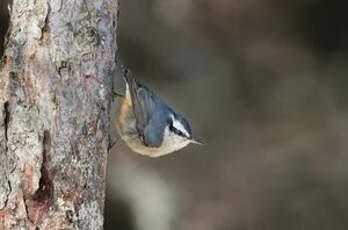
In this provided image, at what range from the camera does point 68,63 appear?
9.89ft

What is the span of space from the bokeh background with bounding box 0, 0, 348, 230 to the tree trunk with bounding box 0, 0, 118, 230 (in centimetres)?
314

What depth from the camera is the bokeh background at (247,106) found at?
6.32 m

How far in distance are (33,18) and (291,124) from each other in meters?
3.69

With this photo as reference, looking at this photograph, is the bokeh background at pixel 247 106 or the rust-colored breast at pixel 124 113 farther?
the bokeh background at pixel 247 106

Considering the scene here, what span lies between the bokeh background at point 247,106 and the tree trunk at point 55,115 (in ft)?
10.3

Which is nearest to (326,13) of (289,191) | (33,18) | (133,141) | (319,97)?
(319,97)

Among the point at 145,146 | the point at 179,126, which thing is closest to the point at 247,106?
the point at 179,126

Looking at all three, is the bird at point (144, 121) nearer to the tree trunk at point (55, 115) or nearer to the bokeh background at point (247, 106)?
the tree trunk at point (55, 115)

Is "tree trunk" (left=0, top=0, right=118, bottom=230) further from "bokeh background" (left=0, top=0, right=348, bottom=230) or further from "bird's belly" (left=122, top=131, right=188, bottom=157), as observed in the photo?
"bokeh background" (left=0, top=0, right=348, bottom=230)

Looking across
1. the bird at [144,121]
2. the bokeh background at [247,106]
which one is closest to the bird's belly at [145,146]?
the bird at [144,121]

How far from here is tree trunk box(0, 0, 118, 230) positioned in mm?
2824

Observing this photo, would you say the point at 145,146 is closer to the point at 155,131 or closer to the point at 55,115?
the point at 155,131

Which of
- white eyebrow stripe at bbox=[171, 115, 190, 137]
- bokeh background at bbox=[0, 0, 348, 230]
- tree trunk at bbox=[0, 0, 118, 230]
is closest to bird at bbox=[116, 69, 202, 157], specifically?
white eyebrow stripe at bbox=[171, 115, 190, 137]

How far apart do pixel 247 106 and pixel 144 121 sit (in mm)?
2227
